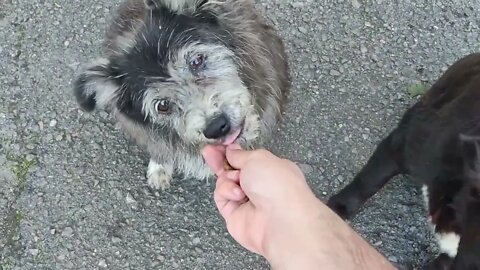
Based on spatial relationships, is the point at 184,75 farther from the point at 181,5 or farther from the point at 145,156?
the point at 145,156

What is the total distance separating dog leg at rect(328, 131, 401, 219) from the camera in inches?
122

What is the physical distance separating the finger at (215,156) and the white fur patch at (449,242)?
0.87 m

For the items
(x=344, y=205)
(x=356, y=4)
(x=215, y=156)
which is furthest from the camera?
(x=356, y=4)

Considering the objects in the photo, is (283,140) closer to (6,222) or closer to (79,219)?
(79,219)

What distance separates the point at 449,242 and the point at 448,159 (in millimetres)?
327

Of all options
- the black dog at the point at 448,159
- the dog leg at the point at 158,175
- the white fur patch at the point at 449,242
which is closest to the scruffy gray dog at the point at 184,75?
the dog leg at the point at 158,175

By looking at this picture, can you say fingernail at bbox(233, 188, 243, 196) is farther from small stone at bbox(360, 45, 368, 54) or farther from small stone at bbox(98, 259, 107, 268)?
small stone at bbox(360, 45, 368, 54)

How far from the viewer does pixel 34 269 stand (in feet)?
11.6

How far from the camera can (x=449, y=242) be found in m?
2.87

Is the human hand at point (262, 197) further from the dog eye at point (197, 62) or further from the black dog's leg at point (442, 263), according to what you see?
the black dog's leg at point (442, 263)

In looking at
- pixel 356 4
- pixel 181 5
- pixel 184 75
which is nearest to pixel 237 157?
pixel 184 75

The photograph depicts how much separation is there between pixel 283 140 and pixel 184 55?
38.9 inches

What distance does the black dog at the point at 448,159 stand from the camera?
2512 millimetres

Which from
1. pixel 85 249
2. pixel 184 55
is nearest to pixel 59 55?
pixel 85 249
